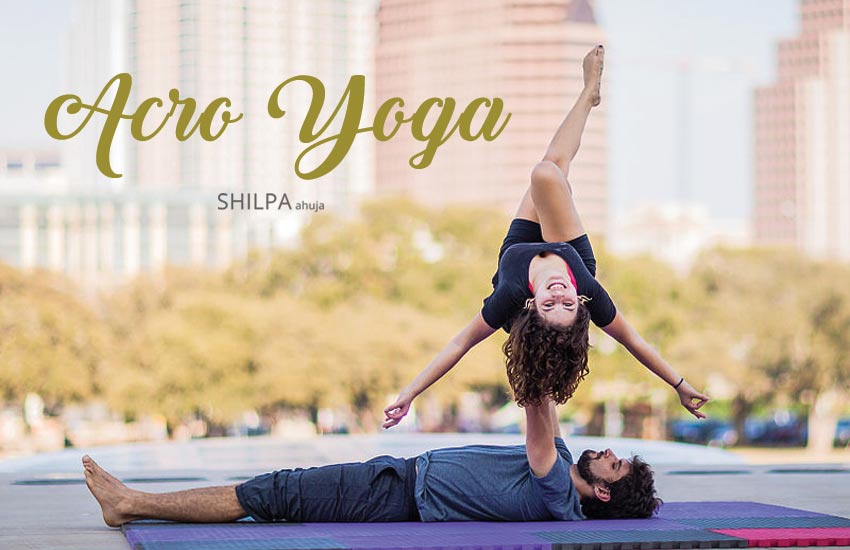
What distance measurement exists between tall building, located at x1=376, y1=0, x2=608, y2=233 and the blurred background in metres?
0.27

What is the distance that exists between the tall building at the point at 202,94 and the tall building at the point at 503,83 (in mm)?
10554

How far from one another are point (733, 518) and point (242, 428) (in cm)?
5134

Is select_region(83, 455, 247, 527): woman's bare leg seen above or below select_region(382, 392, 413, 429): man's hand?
below

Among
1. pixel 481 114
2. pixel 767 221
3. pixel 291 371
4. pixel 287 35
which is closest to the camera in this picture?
pixel 291 371

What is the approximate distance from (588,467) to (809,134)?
15881 cm

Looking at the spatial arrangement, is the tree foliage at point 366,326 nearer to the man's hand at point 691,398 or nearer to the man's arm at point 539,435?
the man's hand at point 691,398

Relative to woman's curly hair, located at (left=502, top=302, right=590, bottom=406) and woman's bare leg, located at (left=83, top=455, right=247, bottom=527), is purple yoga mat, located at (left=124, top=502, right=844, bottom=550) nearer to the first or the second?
woman's bare leg, located at (left=83, top=455, right=247, bottom=527)

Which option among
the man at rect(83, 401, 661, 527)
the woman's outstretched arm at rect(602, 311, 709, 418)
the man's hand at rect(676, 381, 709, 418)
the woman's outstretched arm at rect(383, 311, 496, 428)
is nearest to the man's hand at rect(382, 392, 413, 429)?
the woman's outstretched arm at rect(383, 311, 496, 428)

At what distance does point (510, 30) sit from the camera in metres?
132

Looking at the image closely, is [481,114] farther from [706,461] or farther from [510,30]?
[706,461]

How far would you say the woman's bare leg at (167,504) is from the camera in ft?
18.4

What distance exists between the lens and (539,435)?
550cm

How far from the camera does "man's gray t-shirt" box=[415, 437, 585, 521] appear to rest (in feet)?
18.7

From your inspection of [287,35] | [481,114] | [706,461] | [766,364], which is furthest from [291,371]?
[287,35]
